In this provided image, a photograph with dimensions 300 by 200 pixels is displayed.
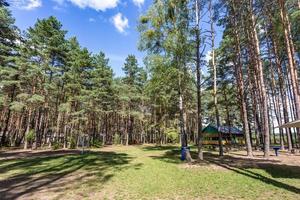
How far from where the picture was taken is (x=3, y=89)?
28.8 m

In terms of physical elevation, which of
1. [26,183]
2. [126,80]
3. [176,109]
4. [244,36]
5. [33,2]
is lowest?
[26,183]

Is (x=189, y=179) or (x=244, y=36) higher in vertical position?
(x=244, y=36)

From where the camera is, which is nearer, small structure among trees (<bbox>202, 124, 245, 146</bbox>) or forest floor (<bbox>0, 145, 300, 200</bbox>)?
forest floor (<bbox>0, 145, 300, 200</bbox>)

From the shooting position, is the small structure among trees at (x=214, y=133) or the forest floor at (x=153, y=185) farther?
the small structure among trees at (x=214, y=133)

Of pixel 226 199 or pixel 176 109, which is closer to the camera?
pixel 226 199

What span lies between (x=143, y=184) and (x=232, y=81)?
21.2m

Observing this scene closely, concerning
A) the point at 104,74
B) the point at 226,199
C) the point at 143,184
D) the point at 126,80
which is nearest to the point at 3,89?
the point at 104,74

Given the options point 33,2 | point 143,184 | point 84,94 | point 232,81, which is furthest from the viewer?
point 84,94

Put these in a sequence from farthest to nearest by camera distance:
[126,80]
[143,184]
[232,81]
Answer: [126,80] < [232,81] < [143,184]

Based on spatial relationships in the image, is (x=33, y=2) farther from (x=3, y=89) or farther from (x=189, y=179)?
(x=3, y=89)

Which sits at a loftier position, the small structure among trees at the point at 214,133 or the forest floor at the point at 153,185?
the small structure among trees at the point at 214,133

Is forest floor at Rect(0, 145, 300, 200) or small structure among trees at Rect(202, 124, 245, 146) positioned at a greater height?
small structure among trees at Rect(202, 124, 245, 146)

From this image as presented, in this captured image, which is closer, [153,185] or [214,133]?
[153,185]

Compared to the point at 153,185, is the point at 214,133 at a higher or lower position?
higher
